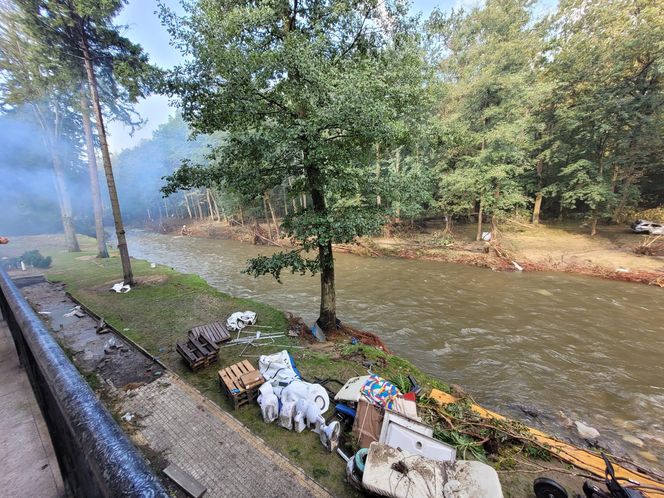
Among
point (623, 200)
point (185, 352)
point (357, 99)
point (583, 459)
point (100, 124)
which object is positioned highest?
point (100, 124)

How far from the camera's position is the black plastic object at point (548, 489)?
312 centimetres

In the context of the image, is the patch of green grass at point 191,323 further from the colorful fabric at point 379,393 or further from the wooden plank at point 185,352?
the colorful fabric at point 379,393

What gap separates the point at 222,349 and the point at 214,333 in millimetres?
457

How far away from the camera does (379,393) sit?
438cm

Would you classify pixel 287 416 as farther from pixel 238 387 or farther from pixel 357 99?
pixel 357 99

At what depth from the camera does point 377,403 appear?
4.20 metres

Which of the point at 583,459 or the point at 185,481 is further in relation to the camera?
the point at 583,459

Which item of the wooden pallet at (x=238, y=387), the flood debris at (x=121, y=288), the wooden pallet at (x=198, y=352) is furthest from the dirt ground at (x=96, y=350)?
the wooden pallet at (x=238, y=387)

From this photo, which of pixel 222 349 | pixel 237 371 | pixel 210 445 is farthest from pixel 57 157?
pixel 210 445

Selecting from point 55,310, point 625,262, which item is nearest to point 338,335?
point 55,310

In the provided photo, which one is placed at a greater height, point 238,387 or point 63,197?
point 63,197

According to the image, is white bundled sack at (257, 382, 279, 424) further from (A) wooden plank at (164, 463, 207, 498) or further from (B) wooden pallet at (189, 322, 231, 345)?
(B) wooden pallet at (189, 322, 231, 345)

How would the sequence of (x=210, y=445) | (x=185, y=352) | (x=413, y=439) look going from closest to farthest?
(x=413, y=439) → (x=210, y=445) → (x=185, y=352)

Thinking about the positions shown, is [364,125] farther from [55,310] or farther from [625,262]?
[625,262]
